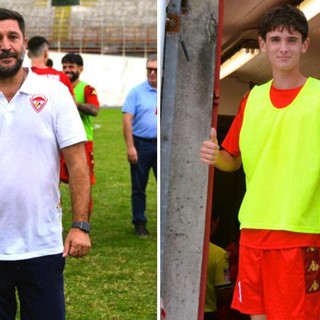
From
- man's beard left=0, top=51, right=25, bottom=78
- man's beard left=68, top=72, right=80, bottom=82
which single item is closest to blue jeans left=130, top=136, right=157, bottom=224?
man's beard left=68, top=72, right=80, bottom=82

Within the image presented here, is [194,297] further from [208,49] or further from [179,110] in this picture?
[208,49]

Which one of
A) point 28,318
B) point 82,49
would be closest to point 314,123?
point 28,318

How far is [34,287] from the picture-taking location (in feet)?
12.2

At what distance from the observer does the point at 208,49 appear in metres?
4.03

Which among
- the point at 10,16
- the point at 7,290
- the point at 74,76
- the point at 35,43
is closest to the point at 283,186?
the point at 7,290

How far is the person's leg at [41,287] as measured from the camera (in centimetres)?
370

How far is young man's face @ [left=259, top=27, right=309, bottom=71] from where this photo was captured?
12.2 ft

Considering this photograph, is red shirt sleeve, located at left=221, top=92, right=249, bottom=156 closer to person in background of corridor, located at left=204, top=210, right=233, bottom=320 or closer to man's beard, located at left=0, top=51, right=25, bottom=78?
man's beard, located at left=0, top=51, right=25, bottom=78

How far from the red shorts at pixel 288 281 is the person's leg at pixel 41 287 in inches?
29.8

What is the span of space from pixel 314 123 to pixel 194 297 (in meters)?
0.99

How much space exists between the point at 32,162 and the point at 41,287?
1.59ft

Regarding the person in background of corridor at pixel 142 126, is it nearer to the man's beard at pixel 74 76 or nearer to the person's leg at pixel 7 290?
the man's beard at pixel 74 76

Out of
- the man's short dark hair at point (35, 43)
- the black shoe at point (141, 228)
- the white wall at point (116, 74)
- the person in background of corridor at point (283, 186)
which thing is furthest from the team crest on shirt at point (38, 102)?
the white wall at point (116, 74)

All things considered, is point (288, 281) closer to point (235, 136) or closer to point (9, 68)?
point (235, 136)
